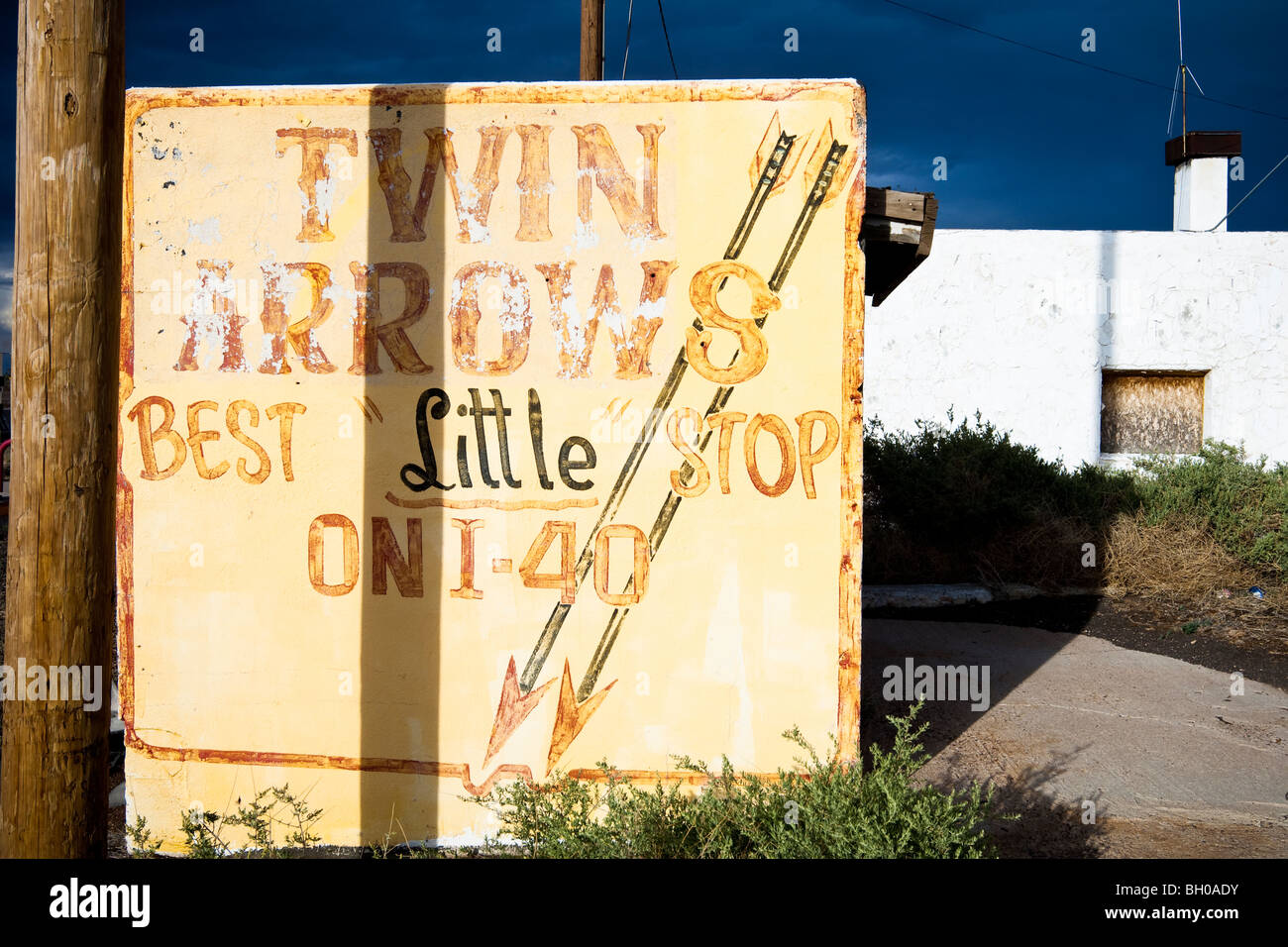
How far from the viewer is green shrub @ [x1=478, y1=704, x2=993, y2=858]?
10.6ft

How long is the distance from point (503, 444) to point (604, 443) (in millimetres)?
446

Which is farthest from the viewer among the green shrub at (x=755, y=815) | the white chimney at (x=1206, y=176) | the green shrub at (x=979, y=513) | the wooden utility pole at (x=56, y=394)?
the white chimney at (x=1206, y=176)

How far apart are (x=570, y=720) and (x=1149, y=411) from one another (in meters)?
9.39

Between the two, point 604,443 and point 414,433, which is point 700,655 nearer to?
point 604,443

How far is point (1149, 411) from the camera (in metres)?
10.7

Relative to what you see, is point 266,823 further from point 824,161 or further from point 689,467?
point 824,161

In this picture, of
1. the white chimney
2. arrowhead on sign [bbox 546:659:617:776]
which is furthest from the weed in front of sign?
the white chimney

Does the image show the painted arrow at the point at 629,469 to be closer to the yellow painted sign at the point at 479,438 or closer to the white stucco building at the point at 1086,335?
the yellow painted sign at the point at 479,438

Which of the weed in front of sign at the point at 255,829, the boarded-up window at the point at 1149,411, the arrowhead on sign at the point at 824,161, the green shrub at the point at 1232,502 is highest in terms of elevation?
the arrowhead on sign at the point at 824,161

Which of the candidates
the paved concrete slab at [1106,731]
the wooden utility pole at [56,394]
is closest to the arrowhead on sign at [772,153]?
the wooden utility pole at [56,394]

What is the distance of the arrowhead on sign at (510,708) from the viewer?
394cm

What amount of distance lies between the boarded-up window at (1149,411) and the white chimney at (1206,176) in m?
2.28

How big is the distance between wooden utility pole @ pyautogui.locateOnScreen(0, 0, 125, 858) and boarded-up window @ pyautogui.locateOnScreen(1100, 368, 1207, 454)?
10638 mm
